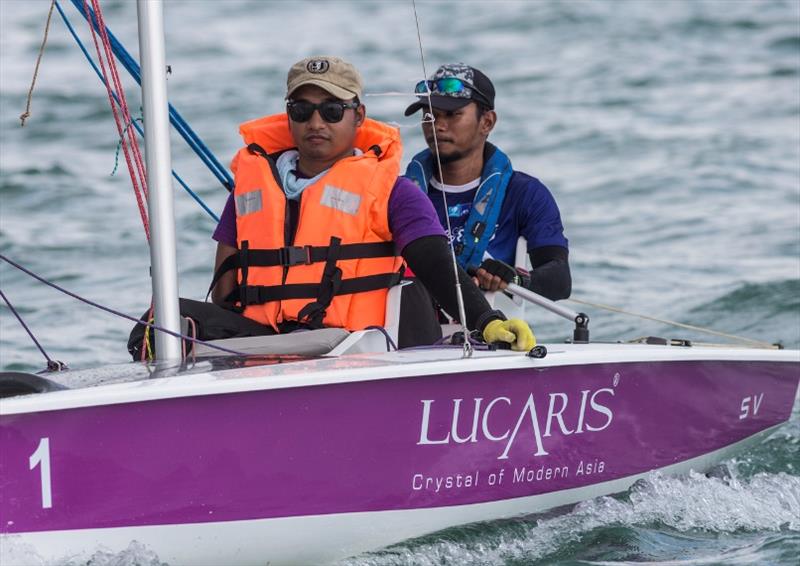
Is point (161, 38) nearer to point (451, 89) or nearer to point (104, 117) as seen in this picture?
point (451, 89)

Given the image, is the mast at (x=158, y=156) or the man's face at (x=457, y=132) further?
the man's face at (x=457, y=132)

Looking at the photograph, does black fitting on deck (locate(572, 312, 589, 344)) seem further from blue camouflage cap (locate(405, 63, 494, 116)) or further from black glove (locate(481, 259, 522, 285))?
blue camouflage cap (locate(405, 63, 494, 116))

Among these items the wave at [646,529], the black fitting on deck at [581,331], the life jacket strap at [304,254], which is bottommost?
the wave at [646,529]

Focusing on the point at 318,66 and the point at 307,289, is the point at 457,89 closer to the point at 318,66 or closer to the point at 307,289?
the point at 318,66

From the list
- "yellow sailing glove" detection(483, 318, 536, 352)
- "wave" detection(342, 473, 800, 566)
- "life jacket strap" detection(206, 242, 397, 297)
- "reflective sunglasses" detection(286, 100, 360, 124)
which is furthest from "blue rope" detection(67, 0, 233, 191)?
"wave" detection(342, 473, 800, 566)

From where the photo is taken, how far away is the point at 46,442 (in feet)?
10.2

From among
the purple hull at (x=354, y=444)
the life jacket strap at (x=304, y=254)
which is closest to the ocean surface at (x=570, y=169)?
the purple hull at (x=354, y=444)

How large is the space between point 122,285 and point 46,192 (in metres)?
2.73

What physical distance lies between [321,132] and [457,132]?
3.26ft

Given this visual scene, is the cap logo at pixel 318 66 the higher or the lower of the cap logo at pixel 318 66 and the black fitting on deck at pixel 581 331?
the higher

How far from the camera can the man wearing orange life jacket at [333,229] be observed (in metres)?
3.92

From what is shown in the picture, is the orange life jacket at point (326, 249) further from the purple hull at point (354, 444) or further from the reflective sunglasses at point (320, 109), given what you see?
the purple hull at point (354, 444)

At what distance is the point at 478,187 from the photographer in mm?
4910

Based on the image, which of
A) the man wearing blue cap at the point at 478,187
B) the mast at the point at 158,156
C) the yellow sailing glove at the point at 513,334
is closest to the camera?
the mast at the point at 158,156
